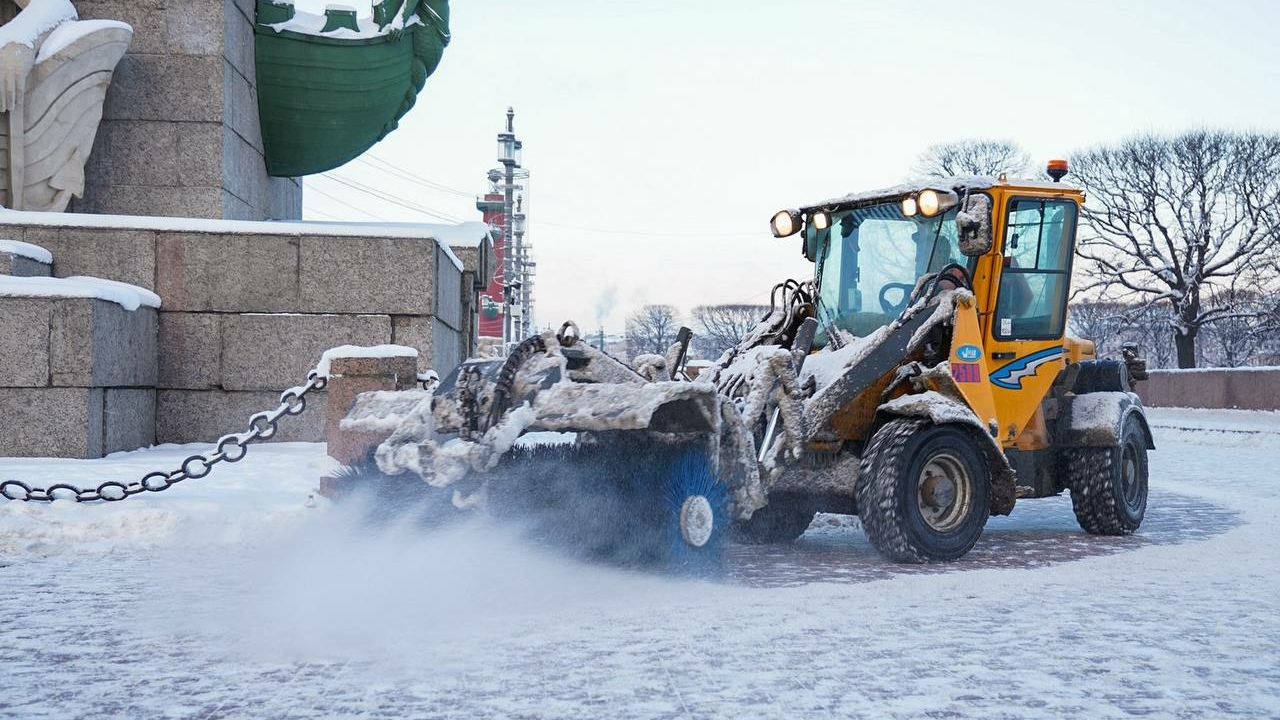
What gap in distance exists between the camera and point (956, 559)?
751cm

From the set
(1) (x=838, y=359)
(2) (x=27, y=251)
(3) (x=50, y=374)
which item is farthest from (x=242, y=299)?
(1) (x=838, y=359)

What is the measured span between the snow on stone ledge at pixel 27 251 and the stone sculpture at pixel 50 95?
1395 millimetres

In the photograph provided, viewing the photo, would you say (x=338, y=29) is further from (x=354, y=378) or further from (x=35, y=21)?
(x=354, y=378)

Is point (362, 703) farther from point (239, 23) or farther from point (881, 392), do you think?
point (239, 23)

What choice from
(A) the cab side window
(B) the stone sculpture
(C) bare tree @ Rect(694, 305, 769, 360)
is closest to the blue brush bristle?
(A) the cab side window

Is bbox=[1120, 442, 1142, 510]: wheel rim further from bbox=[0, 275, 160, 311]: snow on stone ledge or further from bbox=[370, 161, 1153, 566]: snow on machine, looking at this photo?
bbox=[0, 275, 160, 311]: snow on stone ledge

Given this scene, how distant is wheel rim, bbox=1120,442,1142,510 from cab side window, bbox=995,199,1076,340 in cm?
110

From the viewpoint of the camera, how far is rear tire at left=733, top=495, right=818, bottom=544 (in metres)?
8.33

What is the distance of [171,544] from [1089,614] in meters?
5.18

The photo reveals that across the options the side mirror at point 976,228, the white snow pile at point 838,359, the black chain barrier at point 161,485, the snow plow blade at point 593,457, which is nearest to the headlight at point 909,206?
the side mirror at point 976,228

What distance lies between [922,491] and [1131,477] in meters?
2.45

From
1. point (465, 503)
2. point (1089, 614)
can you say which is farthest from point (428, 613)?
point (1089, 614)

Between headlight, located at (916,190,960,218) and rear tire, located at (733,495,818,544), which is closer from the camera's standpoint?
headlight, located at (916,190,960,218)

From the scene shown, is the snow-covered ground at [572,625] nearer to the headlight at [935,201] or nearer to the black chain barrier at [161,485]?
the black chain barrier at [161,485]
